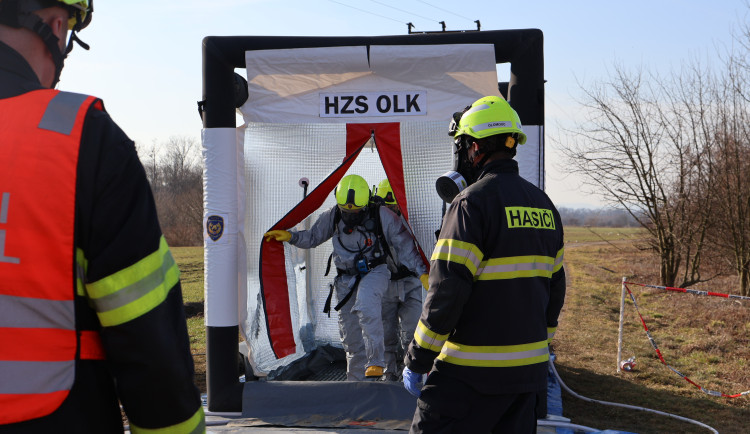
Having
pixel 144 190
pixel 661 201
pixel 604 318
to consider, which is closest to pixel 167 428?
pixel 144 190

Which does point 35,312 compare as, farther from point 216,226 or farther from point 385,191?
point 385,191

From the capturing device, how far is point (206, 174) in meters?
5.73

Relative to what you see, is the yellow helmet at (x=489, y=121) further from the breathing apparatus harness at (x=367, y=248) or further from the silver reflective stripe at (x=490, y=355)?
the breathing apparatus harness at (x=367, y=248)

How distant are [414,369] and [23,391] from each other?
207cm

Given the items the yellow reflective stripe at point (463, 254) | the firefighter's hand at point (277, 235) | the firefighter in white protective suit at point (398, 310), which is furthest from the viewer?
the firefighter in white protective suit at point (398, 310)

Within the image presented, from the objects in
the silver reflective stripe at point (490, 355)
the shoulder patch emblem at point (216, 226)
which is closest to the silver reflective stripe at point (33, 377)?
the silver reflective stripe at point (490, 355)

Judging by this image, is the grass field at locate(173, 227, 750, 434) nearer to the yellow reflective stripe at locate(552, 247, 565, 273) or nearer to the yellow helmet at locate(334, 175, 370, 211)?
the yellow helmet at locate(334, 175, 370, 211)

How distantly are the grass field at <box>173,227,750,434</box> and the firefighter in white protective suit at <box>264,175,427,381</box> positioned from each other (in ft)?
7.05

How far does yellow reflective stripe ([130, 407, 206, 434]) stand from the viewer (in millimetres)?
1484

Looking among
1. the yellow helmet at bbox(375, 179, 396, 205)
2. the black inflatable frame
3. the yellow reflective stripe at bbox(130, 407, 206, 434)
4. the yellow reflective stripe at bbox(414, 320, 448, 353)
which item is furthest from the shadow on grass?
the yellow reflective stripe at bbox(130, 407, 206, 434)

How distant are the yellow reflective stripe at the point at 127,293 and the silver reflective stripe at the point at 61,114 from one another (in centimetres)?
33

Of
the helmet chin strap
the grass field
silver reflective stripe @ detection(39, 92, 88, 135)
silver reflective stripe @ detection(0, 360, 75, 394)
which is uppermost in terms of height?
A: the helmet chin strap

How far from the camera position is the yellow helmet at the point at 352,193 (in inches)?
251

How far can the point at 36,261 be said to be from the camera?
4.45 feet
